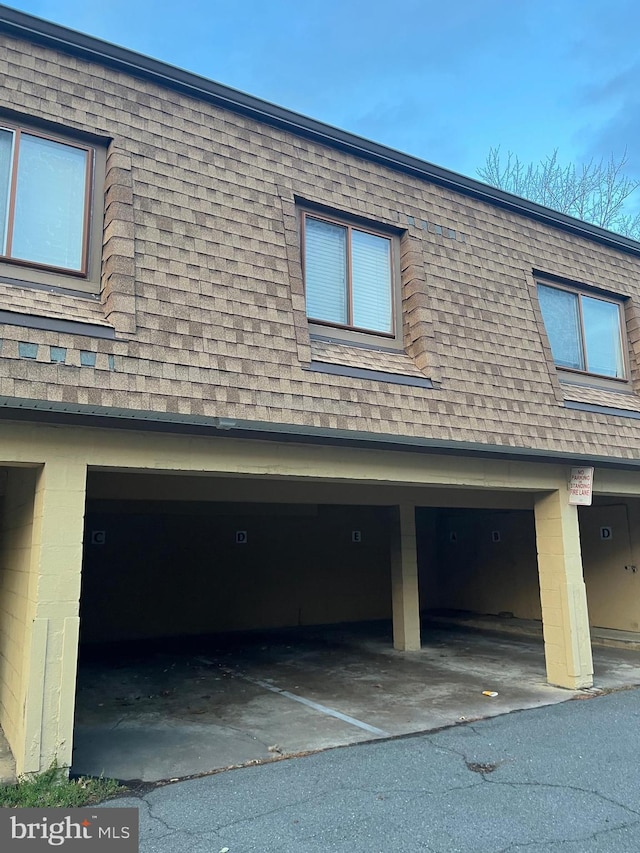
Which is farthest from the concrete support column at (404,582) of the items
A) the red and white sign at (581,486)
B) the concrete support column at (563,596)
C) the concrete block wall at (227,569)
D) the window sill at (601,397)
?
the window sill at (601,397)

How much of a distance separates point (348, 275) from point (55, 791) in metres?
5.17

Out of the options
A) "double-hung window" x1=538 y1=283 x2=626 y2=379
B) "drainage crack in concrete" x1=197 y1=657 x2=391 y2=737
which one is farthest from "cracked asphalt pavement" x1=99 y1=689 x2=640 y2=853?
"double-hung window" x1=538 y1=283 x2=626 y2=379

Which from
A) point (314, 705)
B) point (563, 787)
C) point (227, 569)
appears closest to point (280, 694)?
point (314, 705)

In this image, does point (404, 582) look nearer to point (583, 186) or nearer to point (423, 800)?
point (423, 800)

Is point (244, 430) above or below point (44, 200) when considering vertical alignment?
below

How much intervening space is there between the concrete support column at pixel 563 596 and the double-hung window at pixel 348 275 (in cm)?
304

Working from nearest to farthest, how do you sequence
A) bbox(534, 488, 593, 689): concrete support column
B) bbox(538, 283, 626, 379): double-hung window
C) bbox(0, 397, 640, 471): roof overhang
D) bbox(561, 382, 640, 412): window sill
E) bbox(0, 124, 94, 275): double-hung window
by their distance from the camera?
bbox(0, 397, 640, 471): roof overhang → bbox(0, 124, 94, 275): double-hung window → bbox(534, 488, 593, 689): concrete support column → bbox(561, 382, 640, 412): window sill → bbox(538, 283, 626, 379): double-hung window

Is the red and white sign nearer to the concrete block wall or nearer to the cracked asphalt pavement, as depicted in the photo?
the cracked asphalt pavement

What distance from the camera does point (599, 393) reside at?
335 inches

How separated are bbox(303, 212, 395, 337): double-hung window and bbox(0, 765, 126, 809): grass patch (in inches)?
169

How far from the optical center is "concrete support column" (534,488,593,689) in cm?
738

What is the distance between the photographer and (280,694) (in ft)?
24.6

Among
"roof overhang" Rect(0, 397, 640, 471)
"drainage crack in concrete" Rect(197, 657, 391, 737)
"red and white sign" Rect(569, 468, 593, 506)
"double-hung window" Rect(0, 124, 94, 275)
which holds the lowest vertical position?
"drainage crack in concrete" Rect(197, 657, 391, 737)

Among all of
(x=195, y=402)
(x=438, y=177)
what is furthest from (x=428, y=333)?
(x=195, y=402)
